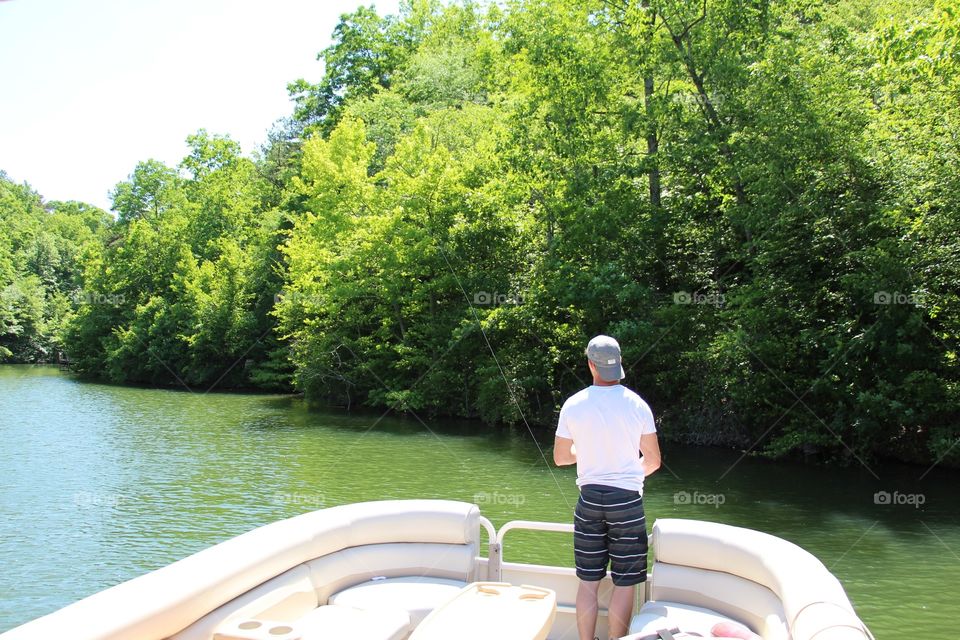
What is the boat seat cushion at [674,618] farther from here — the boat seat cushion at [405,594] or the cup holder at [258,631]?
the cup holder at [258,631]

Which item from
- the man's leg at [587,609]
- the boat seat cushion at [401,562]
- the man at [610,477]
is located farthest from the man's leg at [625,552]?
the boat seat cushion at [401,562]

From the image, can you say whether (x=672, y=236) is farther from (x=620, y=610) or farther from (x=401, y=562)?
(x=620, y=610)

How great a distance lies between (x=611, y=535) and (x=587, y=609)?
440mm

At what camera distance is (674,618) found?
14.4 feet

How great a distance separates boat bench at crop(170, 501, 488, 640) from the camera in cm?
424

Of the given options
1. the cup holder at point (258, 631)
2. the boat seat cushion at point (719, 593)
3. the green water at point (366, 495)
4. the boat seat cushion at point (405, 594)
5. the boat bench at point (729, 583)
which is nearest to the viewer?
the cup holder at point (258, 631)

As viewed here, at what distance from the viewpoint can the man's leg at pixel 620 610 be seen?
434 cm

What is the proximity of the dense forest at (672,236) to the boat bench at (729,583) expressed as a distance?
9.71 metres

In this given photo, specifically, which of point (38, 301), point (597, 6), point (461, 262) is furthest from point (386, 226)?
point (38, 301)

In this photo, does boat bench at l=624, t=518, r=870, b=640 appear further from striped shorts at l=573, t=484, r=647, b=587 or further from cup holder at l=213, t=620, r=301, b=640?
cup holder at l=213, t=620, r=301, b=640

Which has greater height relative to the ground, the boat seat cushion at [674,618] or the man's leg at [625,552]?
the man's leg at [625,552]

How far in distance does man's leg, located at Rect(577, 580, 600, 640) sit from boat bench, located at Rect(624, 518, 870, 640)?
0.24 metres

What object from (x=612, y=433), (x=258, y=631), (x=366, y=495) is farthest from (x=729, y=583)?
(x=366, y=495)

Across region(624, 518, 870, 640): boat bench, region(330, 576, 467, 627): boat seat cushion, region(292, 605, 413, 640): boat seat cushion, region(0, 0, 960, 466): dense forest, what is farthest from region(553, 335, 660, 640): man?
region(0, 0, 960, 466): dense forest
